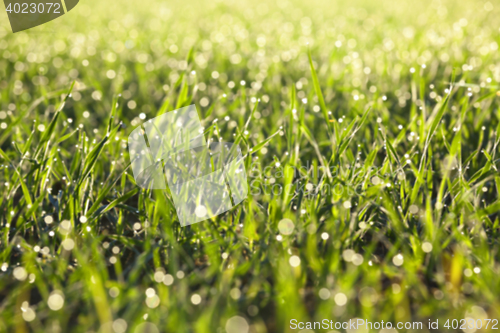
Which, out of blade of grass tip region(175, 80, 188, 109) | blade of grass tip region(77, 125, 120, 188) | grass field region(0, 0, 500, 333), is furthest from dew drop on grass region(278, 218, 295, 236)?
blade of grass tip region(175, 80, 188, 109)

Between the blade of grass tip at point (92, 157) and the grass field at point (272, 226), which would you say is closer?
the grass field at point (272, 226)

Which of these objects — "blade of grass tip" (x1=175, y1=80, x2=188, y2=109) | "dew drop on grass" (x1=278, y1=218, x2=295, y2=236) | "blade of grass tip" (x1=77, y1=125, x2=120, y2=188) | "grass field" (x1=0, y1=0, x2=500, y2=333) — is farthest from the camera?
"blade of grass tip" (x1=175, y1=80, x2=188, y2=109)

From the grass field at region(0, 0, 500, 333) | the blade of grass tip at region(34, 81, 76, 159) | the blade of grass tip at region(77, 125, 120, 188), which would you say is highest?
the blade of grass tip at region(34, 81, 76, 159)

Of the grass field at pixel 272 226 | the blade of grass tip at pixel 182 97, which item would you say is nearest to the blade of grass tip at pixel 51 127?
the grass field at pixel 272 226

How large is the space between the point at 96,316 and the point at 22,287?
0.23 m

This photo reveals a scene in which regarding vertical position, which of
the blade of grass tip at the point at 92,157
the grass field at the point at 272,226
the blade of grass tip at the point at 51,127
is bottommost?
the grass field at the point at 272,226

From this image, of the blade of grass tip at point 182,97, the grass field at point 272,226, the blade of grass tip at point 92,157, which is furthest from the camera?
the blade of grass tip at point 182,97

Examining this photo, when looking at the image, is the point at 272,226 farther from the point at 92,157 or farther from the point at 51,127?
the point at 51,127

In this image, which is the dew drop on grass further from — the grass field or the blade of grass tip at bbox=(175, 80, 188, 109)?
the blade of grass tip at bbox=(175, 80, 188, 109)

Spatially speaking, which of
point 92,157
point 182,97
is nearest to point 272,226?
point 92,157

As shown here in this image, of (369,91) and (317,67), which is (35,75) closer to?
(317,67)

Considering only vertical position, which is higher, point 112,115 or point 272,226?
point 112,115

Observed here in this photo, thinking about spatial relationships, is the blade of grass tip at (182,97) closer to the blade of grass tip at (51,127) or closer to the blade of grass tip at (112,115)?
the blade of grass tip at (112,115)

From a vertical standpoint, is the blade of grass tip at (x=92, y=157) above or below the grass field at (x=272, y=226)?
above
